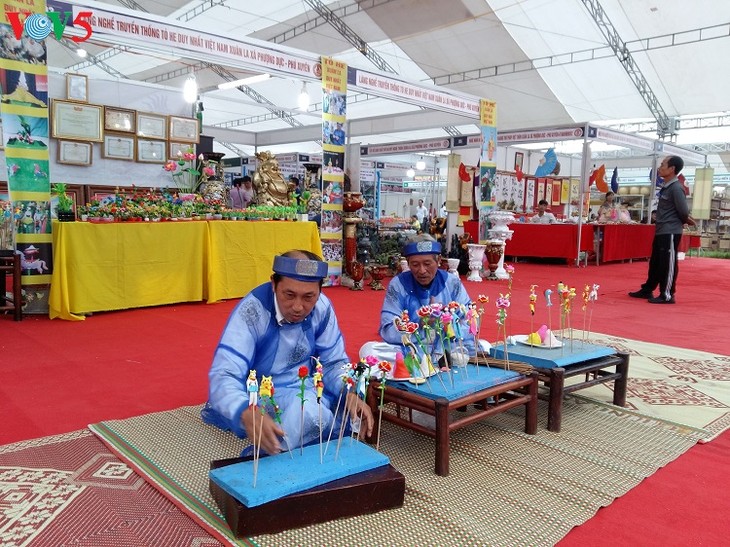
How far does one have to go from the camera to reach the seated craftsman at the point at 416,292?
281cm

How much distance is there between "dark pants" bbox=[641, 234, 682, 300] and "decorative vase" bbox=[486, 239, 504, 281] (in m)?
2.29

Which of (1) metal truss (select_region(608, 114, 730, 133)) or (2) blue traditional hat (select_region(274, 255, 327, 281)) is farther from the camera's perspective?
(1) metal truss (select_region(608, 114, 730, 133))

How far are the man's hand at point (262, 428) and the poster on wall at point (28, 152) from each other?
3800 millimetres

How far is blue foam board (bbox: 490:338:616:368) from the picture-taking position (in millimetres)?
2760

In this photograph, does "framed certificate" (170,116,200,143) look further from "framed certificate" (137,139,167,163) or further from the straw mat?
the straw mat

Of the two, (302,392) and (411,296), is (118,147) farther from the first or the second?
(302,392)

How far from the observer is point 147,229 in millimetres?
5352

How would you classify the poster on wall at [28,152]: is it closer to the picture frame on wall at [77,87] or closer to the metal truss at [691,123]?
the picture frame on wall at [77,87]

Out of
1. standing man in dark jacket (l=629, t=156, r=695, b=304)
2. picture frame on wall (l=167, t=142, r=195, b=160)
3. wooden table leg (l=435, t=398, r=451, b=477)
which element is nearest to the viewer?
wooden table leg (l=435, t=398, r=451, b=477)

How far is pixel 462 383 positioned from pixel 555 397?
56cm

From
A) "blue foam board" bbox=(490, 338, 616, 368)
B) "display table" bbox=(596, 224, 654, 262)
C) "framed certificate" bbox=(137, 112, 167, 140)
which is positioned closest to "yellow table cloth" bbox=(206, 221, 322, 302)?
"framed certificate" bbox=(137, 112, 167, 140)

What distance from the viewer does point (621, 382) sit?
9.96 feet

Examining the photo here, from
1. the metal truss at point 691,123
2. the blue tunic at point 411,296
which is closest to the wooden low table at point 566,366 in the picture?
the blue tunic at point 411,296

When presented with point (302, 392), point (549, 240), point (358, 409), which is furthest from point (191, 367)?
point (549, 240)
